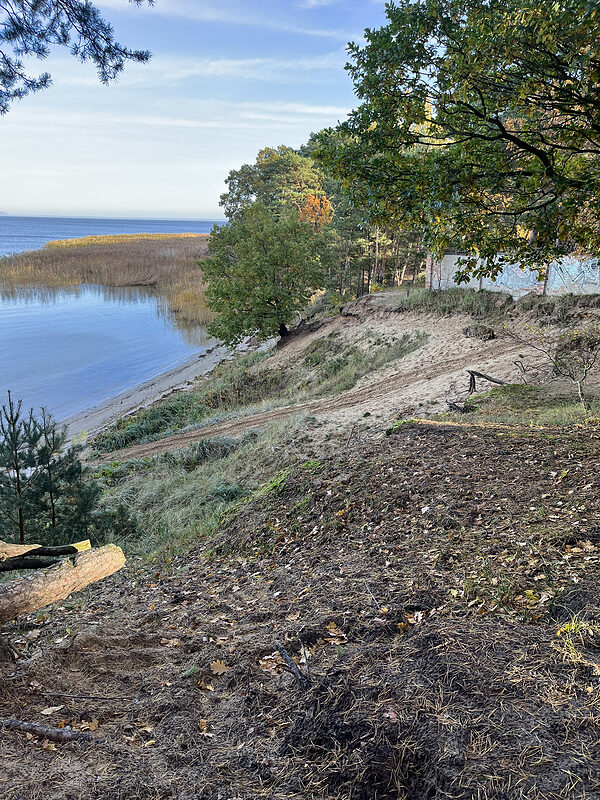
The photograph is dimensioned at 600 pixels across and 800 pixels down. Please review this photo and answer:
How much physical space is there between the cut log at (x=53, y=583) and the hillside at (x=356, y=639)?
1.24 ft

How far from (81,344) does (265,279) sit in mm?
15467

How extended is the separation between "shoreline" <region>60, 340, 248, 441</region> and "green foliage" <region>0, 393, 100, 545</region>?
11229 mm

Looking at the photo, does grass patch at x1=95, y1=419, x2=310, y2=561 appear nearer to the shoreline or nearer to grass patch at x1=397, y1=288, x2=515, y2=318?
the shoreline

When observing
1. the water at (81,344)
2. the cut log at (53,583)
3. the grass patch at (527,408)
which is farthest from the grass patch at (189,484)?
the water at (81,344)

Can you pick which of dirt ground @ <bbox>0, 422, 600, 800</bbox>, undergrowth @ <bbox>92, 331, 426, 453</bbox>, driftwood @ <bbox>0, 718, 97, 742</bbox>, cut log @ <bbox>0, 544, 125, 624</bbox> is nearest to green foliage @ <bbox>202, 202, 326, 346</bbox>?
undergrowth @ <bbox>92, 331, 426, 453</bbox>

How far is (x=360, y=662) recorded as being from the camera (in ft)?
10.8

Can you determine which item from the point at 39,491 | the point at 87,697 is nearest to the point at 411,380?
the point at 39,491

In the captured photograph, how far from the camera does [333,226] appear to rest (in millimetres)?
33062

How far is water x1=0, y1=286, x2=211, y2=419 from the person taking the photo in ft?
88.5

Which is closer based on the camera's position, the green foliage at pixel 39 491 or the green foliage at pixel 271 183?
the green foliage at pixel 39 491

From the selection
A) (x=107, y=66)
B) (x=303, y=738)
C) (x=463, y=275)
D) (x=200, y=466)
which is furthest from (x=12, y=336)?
(x=303, y=738)

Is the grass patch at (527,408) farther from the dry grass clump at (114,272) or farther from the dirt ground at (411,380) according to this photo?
the dry grass clump at (114,272)

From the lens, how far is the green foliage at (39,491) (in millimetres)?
7816

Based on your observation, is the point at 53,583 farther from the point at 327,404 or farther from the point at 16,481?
the point at 327,404
